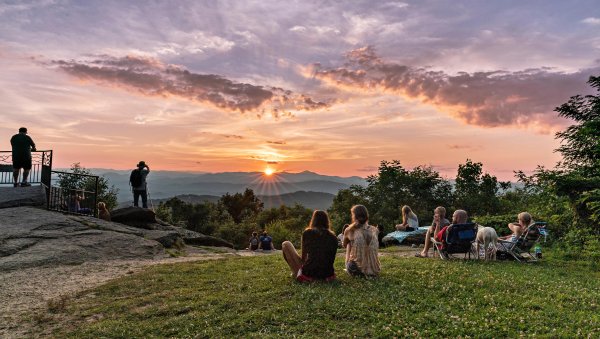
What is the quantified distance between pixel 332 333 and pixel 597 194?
461 inches

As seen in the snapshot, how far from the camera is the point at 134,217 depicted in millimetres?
22391

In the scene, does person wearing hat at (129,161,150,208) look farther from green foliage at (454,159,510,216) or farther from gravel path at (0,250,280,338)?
green foliage at (454,159,510,216)

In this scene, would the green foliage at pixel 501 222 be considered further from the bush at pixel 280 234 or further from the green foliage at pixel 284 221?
the bush at pixel 280 234

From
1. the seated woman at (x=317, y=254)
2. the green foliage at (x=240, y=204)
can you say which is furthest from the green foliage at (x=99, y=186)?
the green foliage at (x=240, y=204)

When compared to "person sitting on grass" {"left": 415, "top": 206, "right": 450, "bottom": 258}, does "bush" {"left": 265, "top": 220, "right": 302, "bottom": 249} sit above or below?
below

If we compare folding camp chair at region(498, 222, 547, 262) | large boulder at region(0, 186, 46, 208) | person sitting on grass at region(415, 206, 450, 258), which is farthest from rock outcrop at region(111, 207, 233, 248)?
folding camp chair at region(498, 222, 547, 262)

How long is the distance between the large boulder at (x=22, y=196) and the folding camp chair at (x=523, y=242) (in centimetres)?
2042

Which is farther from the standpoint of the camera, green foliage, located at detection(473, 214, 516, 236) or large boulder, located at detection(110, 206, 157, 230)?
large boulder, located at detection(110, 206, 157, 230)

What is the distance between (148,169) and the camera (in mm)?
23312

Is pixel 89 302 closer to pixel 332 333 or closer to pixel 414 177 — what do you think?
pixel 332 333

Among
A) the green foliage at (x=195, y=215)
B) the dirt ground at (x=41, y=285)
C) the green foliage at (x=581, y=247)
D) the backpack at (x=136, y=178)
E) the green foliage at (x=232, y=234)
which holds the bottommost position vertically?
the green foliage at (x=232, y=234)

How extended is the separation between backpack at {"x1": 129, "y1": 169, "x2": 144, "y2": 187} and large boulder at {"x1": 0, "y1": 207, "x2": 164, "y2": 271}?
3568 millimetres

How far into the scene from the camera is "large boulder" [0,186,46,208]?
19942 mm

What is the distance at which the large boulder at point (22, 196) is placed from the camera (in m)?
19.9
